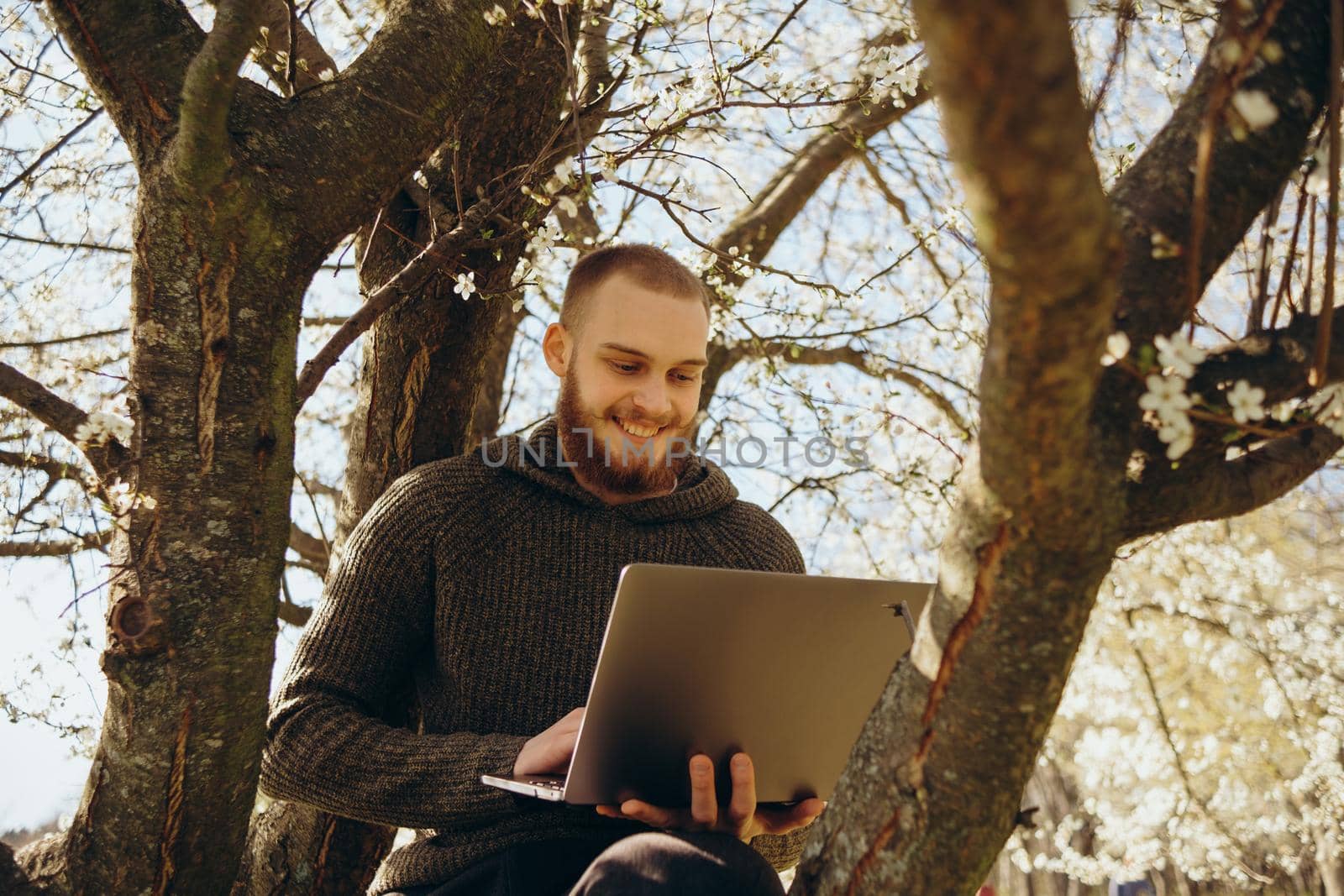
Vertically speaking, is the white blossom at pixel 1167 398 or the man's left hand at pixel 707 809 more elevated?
the white blossom at pixel 1167 398

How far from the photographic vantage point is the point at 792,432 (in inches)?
156

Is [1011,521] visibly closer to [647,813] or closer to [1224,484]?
[1224,484]

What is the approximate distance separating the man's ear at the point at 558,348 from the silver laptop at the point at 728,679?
863mm

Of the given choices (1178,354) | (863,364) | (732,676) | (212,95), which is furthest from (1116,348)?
(863,364)

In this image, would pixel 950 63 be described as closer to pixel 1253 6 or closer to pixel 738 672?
pixel 1253 6

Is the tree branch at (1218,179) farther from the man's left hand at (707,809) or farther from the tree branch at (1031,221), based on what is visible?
the man's left hand at (707,809)

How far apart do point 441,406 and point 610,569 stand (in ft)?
2.24

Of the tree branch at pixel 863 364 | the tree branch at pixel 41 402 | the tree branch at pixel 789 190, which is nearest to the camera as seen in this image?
the tree branch at pixel 41 402

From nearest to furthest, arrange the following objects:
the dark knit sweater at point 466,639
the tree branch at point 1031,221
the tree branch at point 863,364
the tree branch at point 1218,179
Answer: the tree branch at point 1031,221, the tree branch at point 1218,179, the dark knit sweater at point 466,639, the tree branch at point 863,364

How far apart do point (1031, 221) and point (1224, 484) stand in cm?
56

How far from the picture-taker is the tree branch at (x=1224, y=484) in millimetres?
1124

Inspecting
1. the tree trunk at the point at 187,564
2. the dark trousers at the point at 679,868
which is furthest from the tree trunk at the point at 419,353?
the dark trousers at the point at 679,868

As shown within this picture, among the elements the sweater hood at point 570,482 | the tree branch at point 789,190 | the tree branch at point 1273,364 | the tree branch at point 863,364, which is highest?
the tree branch at point 789,190

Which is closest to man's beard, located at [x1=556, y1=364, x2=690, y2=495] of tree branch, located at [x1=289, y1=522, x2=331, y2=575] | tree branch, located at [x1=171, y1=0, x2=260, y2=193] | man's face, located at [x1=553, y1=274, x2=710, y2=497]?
man's face, located at [x1=553, y1=274, x2=710, y2=497]
